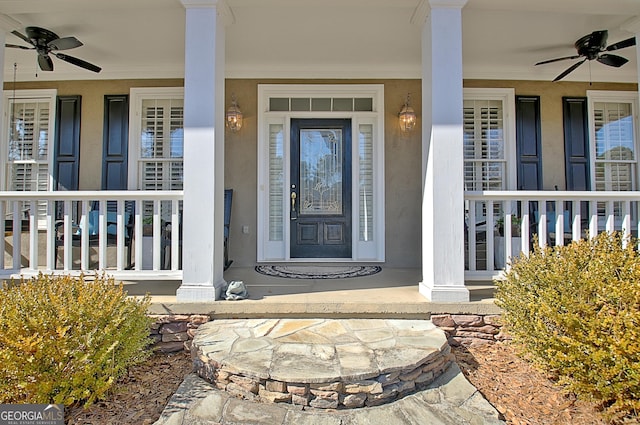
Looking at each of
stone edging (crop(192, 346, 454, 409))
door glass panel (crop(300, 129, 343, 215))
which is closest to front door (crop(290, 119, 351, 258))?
door glass panel (crop(300, 129, 343, 215))

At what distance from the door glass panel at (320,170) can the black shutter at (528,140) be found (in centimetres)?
240

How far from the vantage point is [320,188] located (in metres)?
A: 4.94

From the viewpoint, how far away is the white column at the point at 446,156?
288 cm

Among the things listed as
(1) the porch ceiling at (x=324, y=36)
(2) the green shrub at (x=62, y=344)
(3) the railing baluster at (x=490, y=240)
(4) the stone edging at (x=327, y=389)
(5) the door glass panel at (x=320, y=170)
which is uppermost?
(1) the porch ceiling at (x=324, y=36)

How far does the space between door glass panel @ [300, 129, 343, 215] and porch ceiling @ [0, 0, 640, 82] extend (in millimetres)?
799

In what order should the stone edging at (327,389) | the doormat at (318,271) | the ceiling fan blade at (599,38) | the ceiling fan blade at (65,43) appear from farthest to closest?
the doormat at (318,271) → the ceiling fan blade at (599,38) → the ceiling fan blade at (65,43) → the stone edging at (327,389)

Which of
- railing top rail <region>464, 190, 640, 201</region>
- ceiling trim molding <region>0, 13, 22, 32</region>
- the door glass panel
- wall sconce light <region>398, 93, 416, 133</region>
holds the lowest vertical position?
railing top rail <region>464, 190, 640, 201</region>

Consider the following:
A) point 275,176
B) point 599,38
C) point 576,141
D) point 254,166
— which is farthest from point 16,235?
point 576,141

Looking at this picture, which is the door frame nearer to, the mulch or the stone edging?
the mulch

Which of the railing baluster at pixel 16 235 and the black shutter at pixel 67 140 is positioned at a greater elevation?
the black shutter at pixel 67 140

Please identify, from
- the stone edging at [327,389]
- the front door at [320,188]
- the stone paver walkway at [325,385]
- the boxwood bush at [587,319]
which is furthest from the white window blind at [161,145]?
the boxwood bush at [587,319]

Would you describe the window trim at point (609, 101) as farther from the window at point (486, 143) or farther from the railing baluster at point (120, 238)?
the railing baluster at point (120, 238)

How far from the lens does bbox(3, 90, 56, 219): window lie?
194 inches

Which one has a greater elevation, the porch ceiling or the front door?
the porch ceiling
